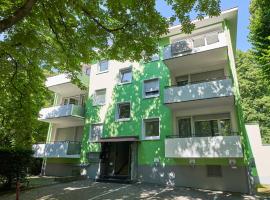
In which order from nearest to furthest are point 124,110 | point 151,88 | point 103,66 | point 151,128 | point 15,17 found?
point 15,17
point 151,128
point 151,88
point 124,110
point 103,66

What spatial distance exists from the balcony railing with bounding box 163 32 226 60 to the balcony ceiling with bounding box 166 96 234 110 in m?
3.48

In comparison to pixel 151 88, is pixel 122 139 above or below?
below

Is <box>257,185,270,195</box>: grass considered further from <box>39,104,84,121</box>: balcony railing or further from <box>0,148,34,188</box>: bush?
<box>39,104,84,121</box>: balcony railing

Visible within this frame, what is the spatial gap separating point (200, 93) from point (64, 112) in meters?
→ 12.8

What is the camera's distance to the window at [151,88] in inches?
717

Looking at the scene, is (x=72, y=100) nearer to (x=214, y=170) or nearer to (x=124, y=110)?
(x=124, y=110)

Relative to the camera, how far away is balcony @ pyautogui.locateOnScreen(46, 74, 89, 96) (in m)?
22.9

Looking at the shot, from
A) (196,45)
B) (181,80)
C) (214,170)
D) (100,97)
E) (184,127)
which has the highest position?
(196,45)

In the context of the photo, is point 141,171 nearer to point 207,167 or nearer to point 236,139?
point 207,167

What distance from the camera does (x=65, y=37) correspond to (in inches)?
450

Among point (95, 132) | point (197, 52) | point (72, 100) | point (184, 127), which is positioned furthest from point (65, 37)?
point (72, 100)

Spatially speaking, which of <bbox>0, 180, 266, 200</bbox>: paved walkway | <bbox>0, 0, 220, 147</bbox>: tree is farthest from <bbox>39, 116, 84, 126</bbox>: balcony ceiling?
<bbox>0, 180, 266, 200</bbox>: paved walkway

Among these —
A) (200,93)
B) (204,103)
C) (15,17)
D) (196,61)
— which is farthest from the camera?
(196,61)

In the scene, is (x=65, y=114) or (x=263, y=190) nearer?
(x=263, y=190)
